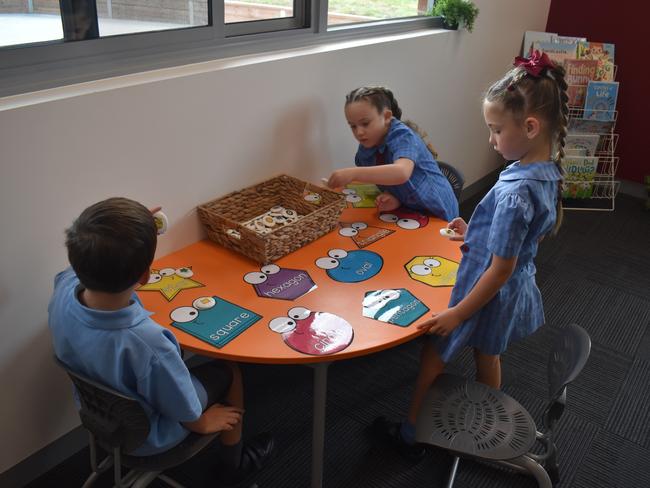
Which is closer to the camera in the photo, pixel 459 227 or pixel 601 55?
pixel 459 227

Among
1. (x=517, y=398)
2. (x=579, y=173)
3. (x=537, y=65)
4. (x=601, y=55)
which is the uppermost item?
(x=537, y=65)

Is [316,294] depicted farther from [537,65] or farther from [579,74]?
[579,74]

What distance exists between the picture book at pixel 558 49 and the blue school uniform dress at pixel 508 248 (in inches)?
105

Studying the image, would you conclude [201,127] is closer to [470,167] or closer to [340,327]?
[340,327]

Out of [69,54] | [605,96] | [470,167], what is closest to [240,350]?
[69,54]

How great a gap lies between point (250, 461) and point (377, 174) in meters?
1.04

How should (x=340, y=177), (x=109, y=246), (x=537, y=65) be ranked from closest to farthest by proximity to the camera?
(x=109, y=246), (x=537, y=65), (x=340, y=177)

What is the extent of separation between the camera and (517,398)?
7.36ft

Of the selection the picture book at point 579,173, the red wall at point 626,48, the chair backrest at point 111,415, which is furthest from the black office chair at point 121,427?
the red wall at point 626,48

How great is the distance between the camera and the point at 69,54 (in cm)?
158

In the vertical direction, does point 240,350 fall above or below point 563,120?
below

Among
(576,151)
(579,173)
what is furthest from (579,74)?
(579,173)

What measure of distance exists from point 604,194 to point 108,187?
3.59 meters

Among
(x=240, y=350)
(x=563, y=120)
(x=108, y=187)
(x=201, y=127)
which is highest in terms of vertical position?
(x=563, y=120)
